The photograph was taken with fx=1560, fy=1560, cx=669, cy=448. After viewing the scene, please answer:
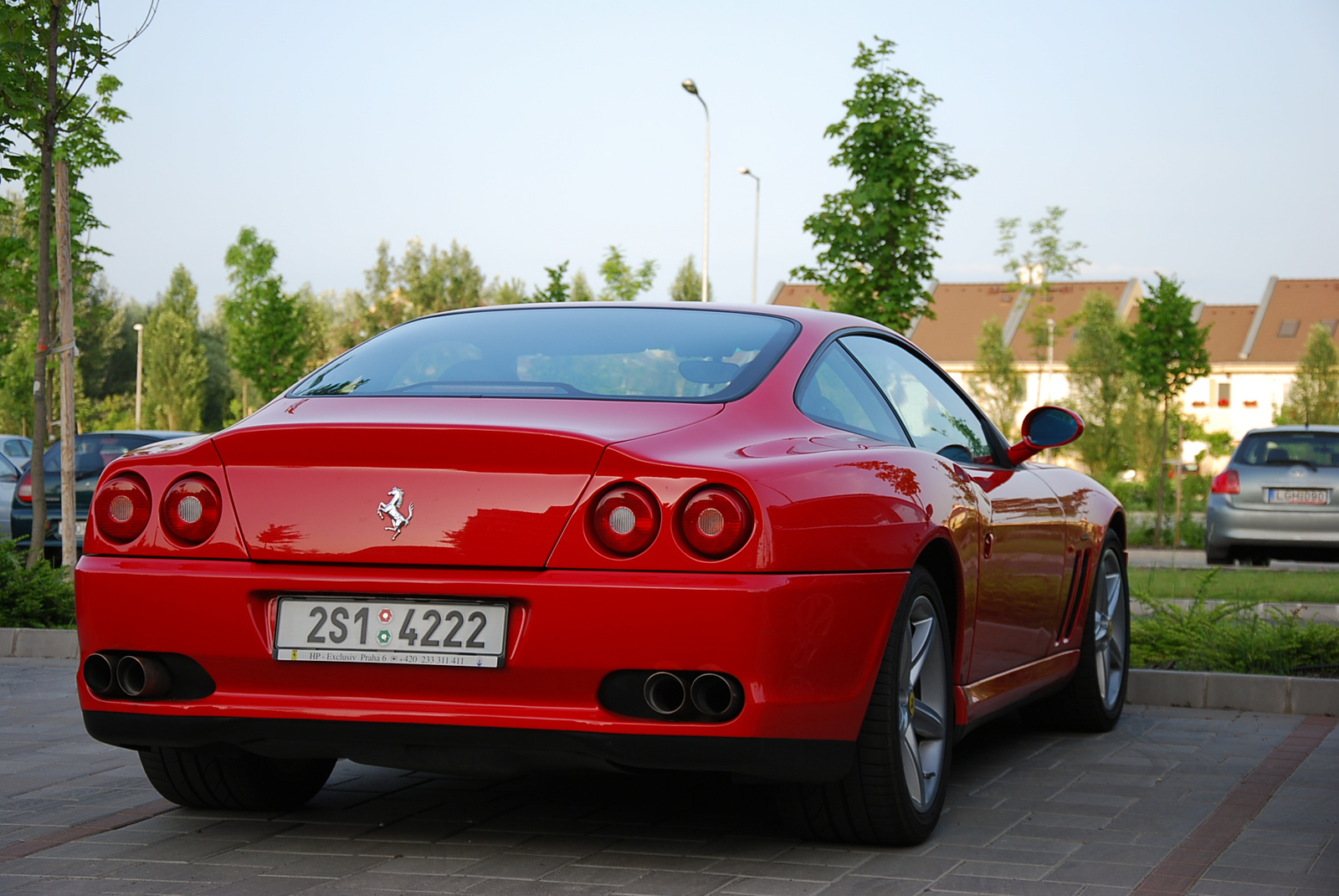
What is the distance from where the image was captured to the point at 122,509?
380cm

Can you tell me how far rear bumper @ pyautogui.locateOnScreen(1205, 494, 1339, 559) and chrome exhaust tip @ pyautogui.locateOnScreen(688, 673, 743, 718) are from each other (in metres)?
13.9

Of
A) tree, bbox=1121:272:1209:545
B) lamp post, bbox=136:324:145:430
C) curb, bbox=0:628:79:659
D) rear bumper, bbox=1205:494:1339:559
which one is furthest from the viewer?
lamp post, bbox=136:324:145:430

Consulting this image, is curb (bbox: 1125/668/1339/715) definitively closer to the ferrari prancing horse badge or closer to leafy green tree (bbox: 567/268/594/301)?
the ferrari prancing horse badge

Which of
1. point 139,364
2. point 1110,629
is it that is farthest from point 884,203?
point 139,364

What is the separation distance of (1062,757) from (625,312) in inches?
95.0

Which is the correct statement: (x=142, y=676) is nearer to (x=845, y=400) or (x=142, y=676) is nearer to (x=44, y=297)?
(x=845, y=400)

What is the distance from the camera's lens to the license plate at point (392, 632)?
3.52 meters

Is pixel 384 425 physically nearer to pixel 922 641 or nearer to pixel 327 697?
pixel 327 697

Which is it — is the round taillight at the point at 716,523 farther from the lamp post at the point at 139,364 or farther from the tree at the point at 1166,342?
the lamp post at the point at 139,364

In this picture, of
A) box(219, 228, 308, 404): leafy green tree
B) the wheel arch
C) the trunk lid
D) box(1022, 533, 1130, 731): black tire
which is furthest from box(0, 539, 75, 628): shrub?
box(219, 228, 308, 404): leafy green tree

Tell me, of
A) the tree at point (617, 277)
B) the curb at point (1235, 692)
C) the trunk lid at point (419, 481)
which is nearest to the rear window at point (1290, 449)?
the curb at point (1235, 692)

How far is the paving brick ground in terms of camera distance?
12.1ft

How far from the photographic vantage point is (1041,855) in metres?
4.02

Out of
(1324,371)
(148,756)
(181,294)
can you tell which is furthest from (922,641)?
(181,294)
